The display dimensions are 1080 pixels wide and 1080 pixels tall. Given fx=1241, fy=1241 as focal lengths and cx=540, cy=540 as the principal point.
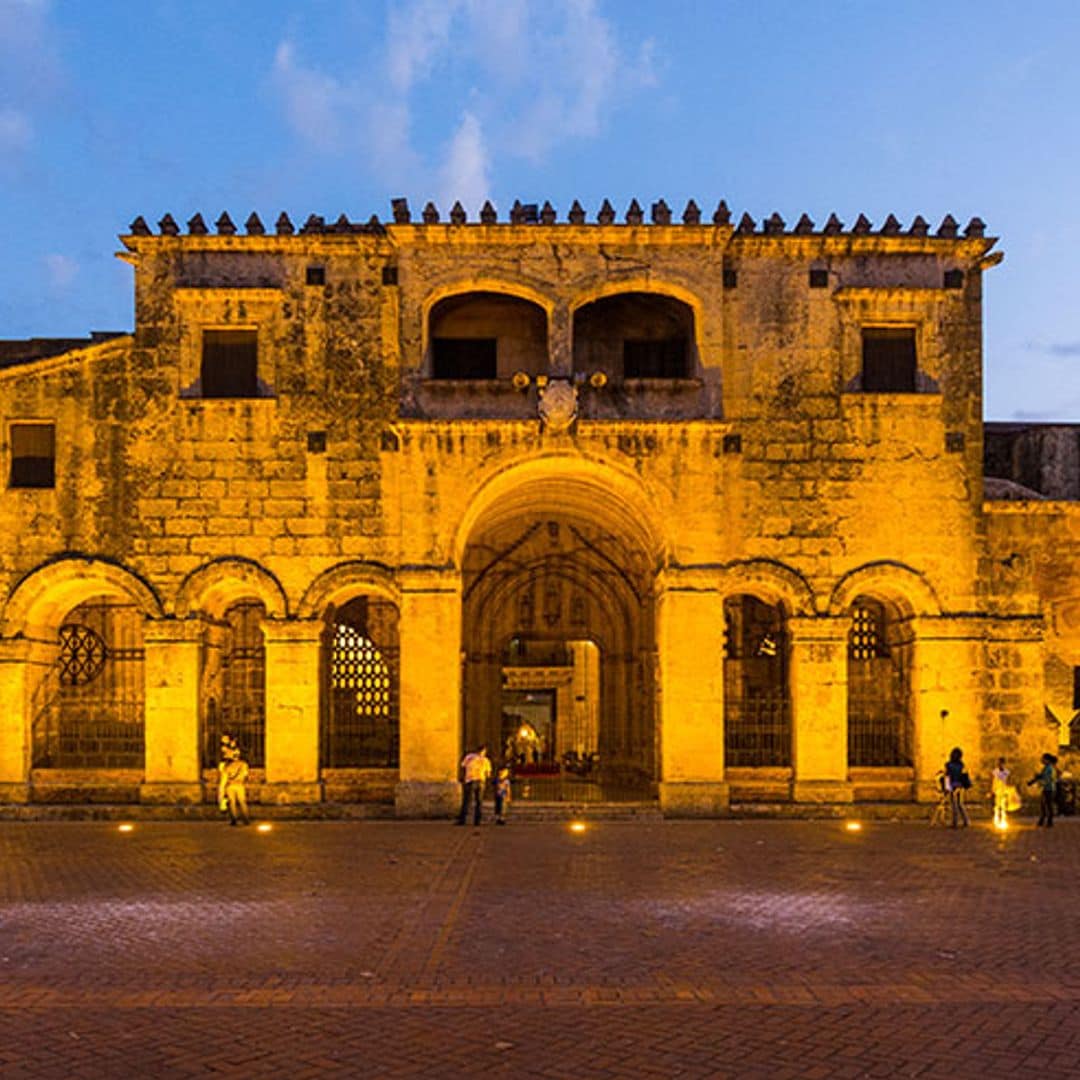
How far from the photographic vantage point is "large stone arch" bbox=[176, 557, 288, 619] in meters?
22.5

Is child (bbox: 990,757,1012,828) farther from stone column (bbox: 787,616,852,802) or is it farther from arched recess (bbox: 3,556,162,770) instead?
arched recess (bbox: 3,556,162,770)

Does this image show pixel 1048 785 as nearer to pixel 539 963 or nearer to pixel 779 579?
pixel 779 579

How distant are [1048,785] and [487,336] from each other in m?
13.0

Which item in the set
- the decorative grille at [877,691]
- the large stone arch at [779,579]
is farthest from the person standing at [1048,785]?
the large stone arch at [779,579]

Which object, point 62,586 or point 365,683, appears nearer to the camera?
point 62,586

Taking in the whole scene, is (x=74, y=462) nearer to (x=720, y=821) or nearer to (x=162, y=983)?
(x=720, y=821)

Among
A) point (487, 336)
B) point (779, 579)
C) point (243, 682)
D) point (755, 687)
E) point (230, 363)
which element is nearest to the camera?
point (779, 579)

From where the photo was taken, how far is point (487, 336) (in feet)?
80.3

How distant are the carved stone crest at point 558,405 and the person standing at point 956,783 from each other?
8.69 m

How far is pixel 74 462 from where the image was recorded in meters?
22.8

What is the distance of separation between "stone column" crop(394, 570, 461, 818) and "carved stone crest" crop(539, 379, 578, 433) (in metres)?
3.29

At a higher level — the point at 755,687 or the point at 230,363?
the point at 230,363

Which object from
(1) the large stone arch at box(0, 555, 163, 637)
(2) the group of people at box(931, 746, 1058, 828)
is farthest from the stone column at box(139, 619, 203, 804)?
(2) the group of people at box(931, 746, 1058, 828)

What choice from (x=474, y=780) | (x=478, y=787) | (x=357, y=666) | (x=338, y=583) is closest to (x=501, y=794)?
(x=478, y=787)
